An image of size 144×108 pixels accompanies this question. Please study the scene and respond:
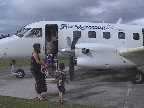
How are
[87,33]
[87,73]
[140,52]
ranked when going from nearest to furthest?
[140,52], [87,33], [87,73]

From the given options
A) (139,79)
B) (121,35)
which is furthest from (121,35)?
(139,79)

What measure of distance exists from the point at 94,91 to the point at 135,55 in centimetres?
359

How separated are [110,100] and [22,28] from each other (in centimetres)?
896

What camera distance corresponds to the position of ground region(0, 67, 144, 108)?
41.7ft

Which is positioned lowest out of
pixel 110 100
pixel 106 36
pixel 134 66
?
pixel 110 100

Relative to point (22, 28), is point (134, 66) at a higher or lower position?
lower

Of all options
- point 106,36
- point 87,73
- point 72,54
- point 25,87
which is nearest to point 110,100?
point 25,87

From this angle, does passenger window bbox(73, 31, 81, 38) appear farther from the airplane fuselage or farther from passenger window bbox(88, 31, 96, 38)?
passenger window bbox(88, 31, 96, 38)

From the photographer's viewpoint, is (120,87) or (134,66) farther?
(134,66)

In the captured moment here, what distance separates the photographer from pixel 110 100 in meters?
12.9

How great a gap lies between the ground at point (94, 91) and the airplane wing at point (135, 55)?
3.80 ft

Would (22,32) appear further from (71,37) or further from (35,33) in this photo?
(71,37)

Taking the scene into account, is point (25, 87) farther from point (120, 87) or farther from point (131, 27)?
point (131, 27)

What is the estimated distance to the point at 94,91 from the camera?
14.9 m
